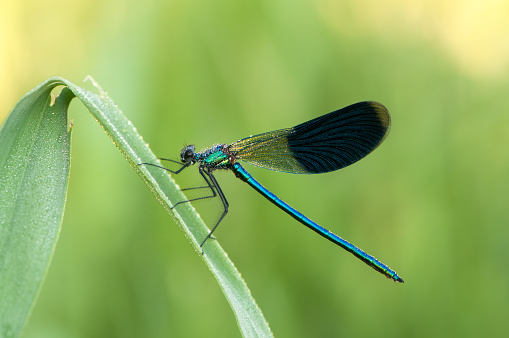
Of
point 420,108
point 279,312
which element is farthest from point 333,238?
point 420,108

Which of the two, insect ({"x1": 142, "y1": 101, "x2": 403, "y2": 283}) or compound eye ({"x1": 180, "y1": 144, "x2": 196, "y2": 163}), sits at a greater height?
compound eye ({"x1": 180, "y1": 144, "x2": 196, "y2": 163})

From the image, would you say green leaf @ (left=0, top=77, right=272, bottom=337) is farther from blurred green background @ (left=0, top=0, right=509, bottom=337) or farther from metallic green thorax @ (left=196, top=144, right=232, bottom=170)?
metallic green thorax @ (left=196, top=144, right=232, bottom=170)

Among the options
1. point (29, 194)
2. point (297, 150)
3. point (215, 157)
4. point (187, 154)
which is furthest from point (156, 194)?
point (297, 150)

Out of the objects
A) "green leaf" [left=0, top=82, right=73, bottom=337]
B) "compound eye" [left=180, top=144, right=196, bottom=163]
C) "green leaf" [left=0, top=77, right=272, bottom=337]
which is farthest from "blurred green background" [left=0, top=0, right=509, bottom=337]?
"green leaf" [left=0, top=82, right=73, bottom=337]

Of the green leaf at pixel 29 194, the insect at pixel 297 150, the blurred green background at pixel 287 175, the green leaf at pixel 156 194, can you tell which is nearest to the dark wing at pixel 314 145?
the insect at pixel 297 150

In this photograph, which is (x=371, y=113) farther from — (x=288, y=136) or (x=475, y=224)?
(x=475, y=224)
